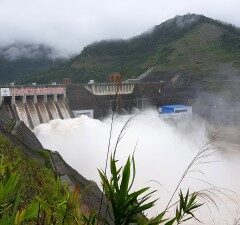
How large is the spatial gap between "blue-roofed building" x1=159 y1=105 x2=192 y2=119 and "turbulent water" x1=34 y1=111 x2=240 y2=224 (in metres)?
5.43

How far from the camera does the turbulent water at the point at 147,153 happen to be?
29.7 metres

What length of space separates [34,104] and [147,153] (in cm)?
1379

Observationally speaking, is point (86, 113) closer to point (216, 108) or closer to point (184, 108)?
Result: point (184, 108)

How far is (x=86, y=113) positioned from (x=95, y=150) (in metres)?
14.7

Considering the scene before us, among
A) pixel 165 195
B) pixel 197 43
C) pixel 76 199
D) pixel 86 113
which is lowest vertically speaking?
pixel 165 195

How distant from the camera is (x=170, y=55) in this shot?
269 feet

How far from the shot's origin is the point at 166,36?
10738 cm

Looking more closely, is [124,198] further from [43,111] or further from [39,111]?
[43,111]

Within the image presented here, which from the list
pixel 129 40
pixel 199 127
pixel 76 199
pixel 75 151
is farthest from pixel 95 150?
pixel 129 40

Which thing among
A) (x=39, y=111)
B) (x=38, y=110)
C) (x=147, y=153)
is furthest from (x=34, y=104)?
(x=147, y=153)

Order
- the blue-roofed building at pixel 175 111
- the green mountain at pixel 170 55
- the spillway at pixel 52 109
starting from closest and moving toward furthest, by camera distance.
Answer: the spillway at pixel 52 109
the blue-roofed building at pixel 175 111
the green mountain at pixel 170 55

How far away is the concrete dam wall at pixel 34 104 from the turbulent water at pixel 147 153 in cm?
289

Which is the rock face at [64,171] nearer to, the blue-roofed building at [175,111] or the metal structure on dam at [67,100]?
the metal structure on dam at [67,100]

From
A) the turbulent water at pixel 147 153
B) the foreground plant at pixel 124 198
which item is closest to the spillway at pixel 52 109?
the turbulent water at pixel 147 153
